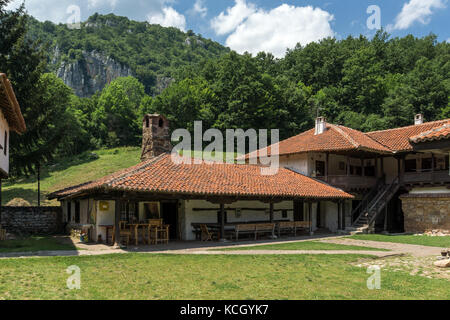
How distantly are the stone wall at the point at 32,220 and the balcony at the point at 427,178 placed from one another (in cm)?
2067

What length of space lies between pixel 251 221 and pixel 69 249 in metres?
8.80

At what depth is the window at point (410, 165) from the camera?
23.5 metres

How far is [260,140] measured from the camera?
48.0m

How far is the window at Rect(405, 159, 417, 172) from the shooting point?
2352 centimetres

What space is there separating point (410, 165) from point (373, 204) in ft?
13.3

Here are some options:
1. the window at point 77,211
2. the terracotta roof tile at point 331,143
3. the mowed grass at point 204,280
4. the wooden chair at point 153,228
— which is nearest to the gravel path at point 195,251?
the wooden chair at point 153,228

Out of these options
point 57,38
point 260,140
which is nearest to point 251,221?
point 260,140

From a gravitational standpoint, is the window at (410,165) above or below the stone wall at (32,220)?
above

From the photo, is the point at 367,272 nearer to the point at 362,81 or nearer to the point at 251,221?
the point at 251,221

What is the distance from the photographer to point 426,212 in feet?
68.2

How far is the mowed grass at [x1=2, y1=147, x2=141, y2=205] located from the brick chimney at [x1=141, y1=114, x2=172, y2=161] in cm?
1378

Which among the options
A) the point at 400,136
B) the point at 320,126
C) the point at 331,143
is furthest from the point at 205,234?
the point at 400,136

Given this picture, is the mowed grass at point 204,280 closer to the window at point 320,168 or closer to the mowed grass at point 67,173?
the window at point 320,168

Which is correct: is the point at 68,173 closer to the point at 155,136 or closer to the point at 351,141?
the point at 155,136
